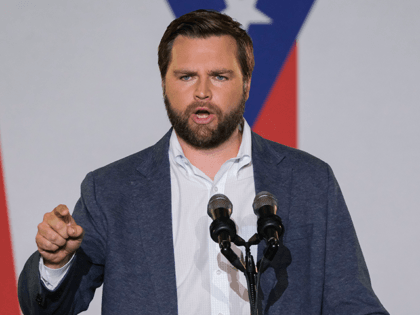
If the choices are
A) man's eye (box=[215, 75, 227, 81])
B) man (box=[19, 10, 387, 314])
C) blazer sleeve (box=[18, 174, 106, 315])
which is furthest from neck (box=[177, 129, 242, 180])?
blazer sleeve (box=[18, 174, 106, 315])

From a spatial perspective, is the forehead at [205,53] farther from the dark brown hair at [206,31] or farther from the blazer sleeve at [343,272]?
the blazer sleeve at [343,272]

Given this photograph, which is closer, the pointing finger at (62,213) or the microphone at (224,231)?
the microphone at (224,231)

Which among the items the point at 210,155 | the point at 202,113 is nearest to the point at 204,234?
the point at 210,155

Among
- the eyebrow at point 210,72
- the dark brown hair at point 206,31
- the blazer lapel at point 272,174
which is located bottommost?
the blazer lapel at point 272,174

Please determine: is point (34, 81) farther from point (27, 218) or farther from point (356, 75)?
point (356, 75)

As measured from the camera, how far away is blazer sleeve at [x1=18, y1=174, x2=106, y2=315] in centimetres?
144

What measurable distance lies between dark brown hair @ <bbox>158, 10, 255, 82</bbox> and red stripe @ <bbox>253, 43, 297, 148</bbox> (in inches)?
24.6

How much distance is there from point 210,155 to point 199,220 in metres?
0.28

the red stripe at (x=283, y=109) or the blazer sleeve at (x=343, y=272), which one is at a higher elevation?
the red stripe at (x=283, y=109)

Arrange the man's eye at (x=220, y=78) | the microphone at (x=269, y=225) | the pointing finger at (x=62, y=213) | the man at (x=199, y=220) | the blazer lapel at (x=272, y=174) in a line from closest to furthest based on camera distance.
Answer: the microphone at (x=269, y=225) → the pointing finger at (x=62, y=213) → the man at (x=199, y=220) → the blazer lapel at (x=272, y=174) → the man's eye at (x=220, y=78)

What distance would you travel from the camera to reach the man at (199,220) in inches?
60.9

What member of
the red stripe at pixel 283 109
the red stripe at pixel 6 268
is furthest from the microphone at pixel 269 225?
the red stripe at pixel 6 268

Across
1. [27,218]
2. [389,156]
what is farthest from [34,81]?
[389,156]

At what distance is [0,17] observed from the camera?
8.38ft
